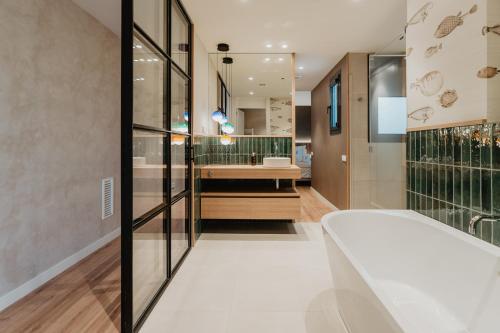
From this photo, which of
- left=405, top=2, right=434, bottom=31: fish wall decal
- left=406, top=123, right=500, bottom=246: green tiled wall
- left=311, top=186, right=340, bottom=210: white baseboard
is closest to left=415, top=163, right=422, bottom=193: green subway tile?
left=406, top=123, right=500, bottom=246: green tiled wall

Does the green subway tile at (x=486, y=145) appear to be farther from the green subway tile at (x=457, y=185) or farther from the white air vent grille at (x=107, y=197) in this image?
the white air vent grille at (x=107, y=197)

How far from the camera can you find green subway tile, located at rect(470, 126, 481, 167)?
1562 mm

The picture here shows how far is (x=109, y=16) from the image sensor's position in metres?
2.77

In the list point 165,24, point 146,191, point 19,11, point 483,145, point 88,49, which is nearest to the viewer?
point 483,145

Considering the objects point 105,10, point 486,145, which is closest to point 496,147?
point 486,145

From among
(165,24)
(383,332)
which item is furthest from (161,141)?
(383,332)

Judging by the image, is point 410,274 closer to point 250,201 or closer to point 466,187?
point 466,187

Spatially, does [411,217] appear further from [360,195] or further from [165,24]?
[165,24]

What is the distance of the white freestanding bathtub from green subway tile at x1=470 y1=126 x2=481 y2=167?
46cm

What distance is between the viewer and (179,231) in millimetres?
2566

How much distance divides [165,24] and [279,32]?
1537mm

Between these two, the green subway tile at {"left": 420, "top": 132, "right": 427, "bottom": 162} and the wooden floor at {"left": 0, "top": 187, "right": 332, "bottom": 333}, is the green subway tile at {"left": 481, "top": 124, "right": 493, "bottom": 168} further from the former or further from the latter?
the wooden floor at {"left": 0, "top": 187, "right": 332, "bottom": 333}

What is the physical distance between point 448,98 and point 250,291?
2077 mm

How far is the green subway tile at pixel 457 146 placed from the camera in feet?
5.60
